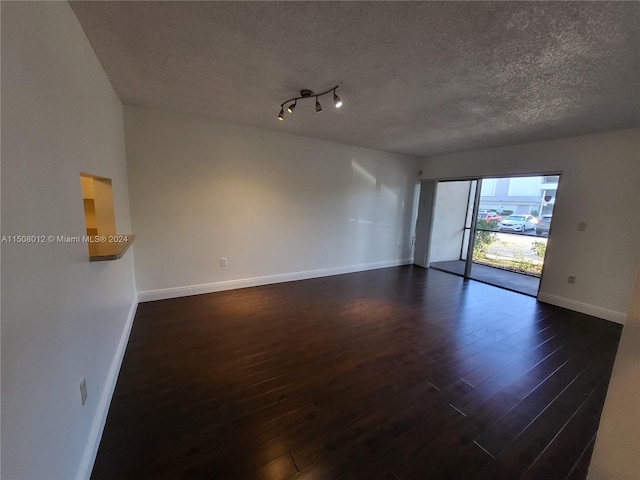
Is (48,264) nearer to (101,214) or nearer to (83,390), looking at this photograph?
(83,390)

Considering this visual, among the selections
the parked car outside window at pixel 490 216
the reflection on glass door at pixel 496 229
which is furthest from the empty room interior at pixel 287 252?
the parked car outside window at pixel 490 216

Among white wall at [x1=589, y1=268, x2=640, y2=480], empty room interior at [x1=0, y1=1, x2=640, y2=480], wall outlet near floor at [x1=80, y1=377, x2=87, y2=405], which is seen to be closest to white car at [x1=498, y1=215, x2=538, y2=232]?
empty room interior at [x1=0, y1=1, x2=640, y2=480]

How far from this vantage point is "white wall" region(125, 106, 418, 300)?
3232mm

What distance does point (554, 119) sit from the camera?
2918 mm

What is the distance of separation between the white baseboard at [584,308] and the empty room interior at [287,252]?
0.03 m

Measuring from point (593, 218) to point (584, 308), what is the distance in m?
1.25

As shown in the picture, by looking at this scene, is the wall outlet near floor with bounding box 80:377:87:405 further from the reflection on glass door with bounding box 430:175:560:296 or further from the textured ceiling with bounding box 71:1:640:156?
the reflection on glass door with bounding box 430:175:560:296

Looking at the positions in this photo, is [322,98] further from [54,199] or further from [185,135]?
[54,199]

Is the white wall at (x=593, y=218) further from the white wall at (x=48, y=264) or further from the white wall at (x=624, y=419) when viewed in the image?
the white wall at (x=48, y=264)

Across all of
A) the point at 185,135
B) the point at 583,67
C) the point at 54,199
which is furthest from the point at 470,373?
the point at 185,135

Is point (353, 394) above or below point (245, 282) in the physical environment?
below

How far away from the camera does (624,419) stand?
2.41 feet

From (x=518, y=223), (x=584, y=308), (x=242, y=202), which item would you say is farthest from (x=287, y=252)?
(x=518, y=223)

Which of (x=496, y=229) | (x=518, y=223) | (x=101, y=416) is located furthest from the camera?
(x=518, y=223)
